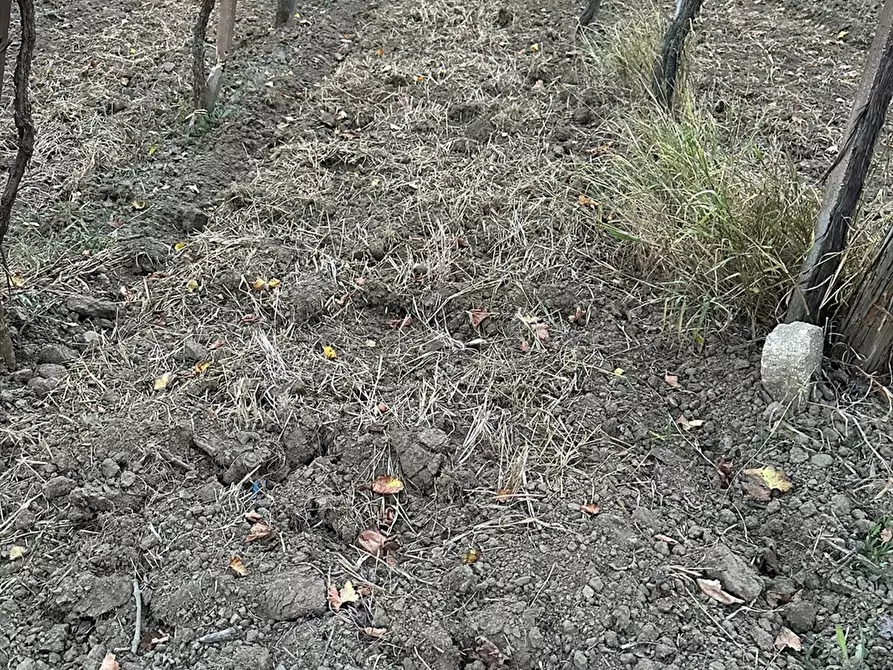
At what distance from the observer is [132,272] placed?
9.61 feet

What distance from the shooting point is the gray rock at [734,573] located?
6.38ft

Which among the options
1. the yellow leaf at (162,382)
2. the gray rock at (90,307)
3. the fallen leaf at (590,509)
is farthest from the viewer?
the gray rock at (90,307)

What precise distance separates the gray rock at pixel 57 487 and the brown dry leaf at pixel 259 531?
52cm

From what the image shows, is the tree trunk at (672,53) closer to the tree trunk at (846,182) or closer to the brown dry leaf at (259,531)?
the tree trunk at (846,182)

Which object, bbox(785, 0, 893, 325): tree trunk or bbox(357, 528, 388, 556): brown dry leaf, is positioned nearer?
bbox(357, 528, 388, 556): brown dry leaf

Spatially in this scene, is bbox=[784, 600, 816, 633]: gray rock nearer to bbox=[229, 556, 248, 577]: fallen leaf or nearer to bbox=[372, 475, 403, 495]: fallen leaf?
bbox=[372, 475, 403, 495]: fallen leaf

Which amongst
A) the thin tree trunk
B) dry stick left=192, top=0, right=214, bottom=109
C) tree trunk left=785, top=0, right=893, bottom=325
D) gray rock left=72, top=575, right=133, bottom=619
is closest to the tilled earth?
gray rock left=72, top=575, right=133, bottom=619

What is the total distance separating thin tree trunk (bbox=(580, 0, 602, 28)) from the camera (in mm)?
4551

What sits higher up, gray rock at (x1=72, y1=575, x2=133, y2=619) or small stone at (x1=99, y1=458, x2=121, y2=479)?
small stone at (x1=99, y1=458, x2=121, y2=479)

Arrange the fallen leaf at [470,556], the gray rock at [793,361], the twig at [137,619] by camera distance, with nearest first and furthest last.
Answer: the twig at [137,619] < the fallen leaf at [470,556] < the gray rock at [793,361]

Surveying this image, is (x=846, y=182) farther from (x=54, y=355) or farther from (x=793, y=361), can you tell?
(x=54, y=355)

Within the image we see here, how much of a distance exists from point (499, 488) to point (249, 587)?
727 millimetres

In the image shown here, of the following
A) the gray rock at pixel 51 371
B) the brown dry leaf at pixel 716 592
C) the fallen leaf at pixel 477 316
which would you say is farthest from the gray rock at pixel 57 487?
the brown dry leaf at pixel 716 592

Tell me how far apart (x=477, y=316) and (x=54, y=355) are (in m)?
1.42
